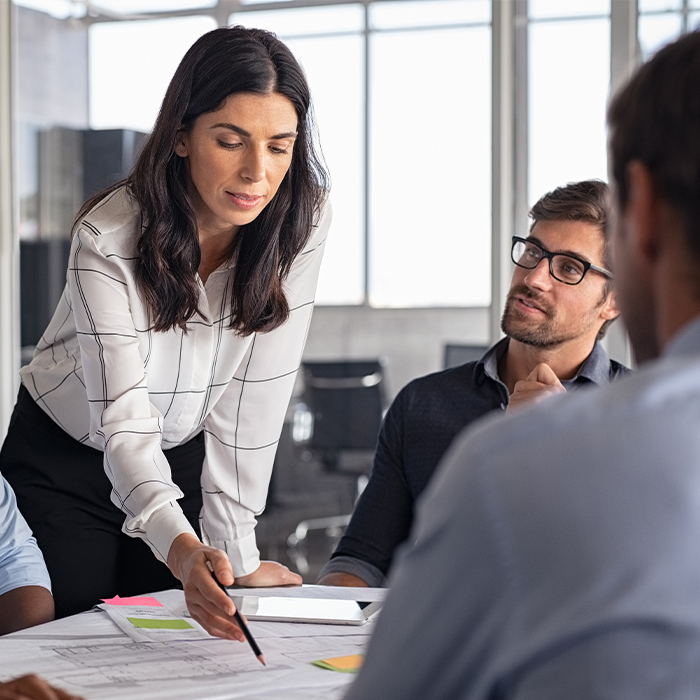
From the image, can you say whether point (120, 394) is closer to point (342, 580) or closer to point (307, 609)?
point (307, 609)

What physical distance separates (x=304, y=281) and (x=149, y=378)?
37 centimetres

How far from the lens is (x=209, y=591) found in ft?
4.27

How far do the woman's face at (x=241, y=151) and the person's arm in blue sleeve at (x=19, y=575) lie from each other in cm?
67

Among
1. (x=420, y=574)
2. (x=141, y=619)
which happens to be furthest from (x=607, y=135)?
(x=141, y=619)

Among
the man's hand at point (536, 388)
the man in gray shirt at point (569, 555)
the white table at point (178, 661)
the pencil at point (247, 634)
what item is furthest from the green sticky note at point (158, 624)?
the man in gray shirt at point (569, 555)

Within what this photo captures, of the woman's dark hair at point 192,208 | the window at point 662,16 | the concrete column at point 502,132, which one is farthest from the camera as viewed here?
the concrete column at point 502,132

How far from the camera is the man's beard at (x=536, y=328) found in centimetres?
207

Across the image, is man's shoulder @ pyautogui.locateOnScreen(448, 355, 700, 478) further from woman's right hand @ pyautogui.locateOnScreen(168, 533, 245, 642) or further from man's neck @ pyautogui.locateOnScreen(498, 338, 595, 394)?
man's neck @ pyautogui.locateOnScreen(498, 338, 595, 394)

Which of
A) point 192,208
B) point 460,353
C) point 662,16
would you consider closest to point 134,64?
point 460,353

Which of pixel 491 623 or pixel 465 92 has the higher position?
pixel 465 92

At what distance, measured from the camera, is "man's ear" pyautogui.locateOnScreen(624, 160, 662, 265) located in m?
0.63

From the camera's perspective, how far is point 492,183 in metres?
3.44

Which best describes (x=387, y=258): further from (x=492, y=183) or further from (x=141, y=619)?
(x=141, y=619)

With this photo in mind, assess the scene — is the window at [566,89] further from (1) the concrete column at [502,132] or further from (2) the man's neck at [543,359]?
(2) the man's neck at [543,359]
